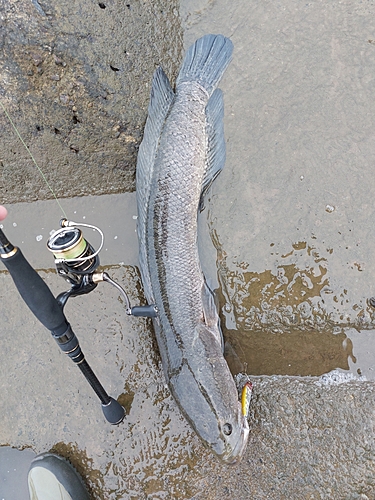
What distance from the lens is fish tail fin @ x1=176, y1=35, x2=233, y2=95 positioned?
124 inches

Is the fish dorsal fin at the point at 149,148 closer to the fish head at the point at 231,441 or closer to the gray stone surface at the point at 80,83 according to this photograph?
the gray stone surface at the point at 80,83

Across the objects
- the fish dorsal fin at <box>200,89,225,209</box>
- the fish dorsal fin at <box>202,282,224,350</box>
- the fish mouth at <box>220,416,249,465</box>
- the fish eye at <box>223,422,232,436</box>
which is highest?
the fish dorsal fin at <box>200,89,225,209</box>

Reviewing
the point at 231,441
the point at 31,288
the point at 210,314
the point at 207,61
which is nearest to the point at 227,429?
the point at 231,441

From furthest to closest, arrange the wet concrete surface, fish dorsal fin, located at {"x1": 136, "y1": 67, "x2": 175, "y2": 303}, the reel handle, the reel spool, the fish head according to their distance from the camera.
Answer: the wet concrete surface
fish dorsal fin, located at {"x1": 136, "y1": 67, "x2": 175, "y2": 303}
the fish head
the reel spool
the reel handle

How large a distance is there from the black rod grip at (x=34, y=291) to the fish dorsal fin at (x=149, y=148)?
0.94m

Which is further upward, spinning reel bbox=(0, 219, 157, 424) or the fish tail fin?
Answer: the fish tail fin

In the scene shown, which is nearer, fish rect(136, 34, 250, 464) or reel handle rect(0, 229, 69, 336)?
reel handle rect(0, 229, 69, 336)

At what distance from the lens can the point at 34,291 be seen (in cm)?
195

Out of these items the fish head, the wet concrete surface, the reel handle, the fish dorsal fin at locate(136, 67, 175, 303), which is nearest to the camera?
the reel handle

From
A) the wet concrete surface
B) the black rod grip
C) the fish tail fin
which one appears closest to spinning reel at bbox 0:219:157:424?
the black rod grip

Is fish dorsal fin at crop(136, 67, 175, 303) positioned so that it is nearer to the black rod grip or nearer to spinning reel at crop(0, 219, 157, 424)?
spinning reel at crop(0, 219, 157, 424)

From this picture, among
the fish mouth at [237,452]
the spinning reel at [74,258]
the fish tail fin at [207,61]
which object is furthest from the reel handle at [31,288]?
the fish tail fin at [207,61]

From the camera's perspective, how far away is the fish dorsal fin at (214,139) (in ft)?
10.3

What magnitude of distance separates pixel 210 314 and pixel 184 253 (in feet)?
1.81
